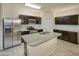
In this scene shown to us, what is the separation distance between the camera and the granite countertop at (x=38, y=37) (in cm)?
191

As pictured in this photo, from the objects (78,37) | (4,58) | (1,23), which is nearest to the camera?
(4,58)

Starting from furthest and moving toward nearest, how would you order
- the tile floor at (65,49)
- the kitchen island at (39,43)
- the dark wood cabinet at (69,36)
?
1. the dark wood cabinet at (69,36)
2. the tile floor at (65,49)
3. the kitchen island at (39,43)

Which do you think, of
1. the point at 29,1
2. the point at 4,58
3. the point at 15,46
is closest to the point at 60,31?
the point at 29,1

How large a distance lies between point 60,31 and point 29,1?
0.97m

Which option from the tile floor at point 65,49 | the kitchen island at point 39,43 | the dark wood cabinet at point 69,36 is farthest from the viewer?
the dark wood cabinet at point 69,36

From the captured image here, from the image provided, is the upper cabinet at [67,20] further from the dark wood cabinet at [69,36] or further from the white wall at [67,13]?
the dark wood cabinet at [69,36]

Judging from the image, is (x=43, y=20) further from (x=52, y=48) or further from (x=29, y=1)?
(x=52, y=48)

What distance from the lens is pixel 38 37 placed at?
2068 mm

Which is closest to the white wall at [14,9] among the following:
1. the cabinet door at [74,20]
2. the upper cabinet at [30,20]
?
the upper cabinet at [30,20]

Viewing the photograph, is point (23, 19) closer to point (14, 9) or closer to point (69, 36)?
point (14, 9)

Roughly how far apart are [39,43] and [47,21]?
0.53m

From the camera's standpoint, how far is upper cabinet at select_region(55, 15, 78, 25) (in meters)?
2.03

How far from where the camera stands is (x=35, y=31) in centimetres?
208

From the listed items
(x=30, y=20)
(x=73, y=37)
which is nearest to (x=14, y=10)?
(x=30, y=20)
